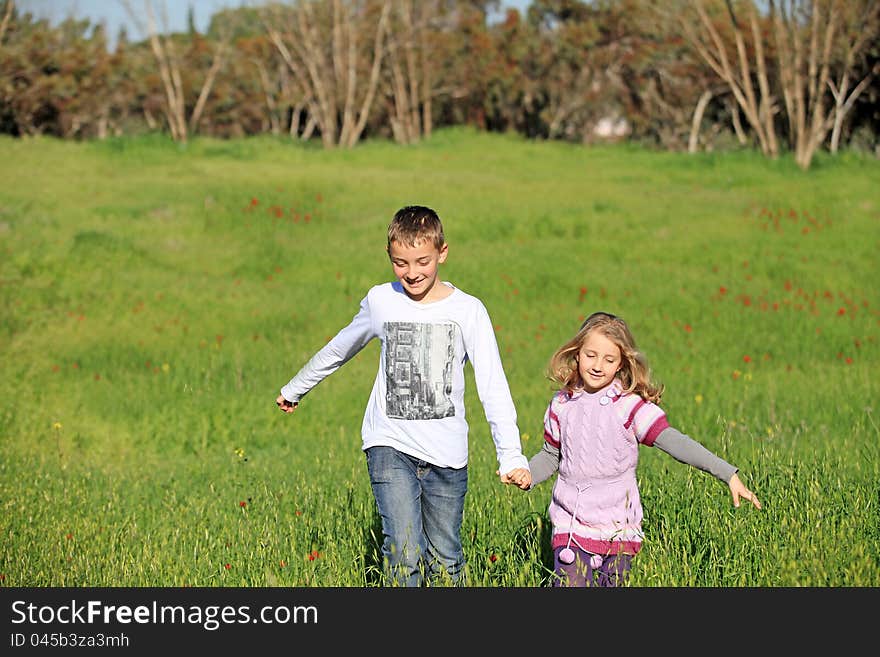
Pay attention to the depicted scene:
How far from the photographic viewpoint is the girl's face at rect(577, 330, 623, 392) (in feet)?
13.1

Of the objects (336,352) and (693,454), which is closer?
(693,454)

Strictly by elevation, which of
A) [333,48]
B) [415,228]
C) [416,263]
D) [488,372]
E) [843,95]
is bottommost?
[488,372]

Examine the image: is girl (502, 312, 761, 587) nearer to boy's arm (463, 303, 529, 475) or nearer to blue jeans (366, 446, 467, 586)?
boy's arm (463, 303, 529, 475)

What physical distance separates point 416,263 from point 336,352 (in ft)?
2.22

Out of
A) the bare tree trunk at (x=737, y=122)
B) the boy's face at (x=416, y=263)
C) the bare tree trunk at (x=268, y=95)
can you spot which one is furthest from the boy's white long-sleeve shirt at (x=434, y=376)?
the bare tree trunk at (x=268, y=95)

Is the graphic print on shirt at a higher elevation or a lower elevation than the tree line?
lower

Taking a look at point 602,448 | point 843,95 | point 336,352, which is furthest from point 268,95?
point 602,448

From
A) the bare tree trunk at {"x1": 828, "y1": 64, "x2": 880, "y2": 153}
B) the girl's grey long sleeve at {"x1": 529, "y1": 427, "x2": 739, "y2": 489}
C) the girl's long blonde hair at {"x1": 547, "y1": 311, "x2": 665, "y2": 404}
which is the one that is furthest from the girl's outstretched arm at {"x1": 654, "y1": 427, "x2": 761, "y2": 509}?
the bare tree trunk at {"x1": 828, "y1": 64, "x2": 880, "y2": 153}

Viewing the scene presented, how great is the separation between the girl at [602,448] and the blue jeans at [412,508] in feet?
1.26

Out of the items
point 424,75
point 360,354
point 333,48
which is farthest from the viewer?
point 424,75

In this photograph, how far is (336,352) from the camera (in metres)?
4.37

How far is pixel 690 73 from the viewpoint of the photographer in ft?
137

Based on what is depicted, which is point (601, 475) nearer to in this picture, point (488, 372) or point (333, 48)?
point (488, 372)

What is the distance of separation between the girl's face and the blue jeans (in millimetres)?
660
